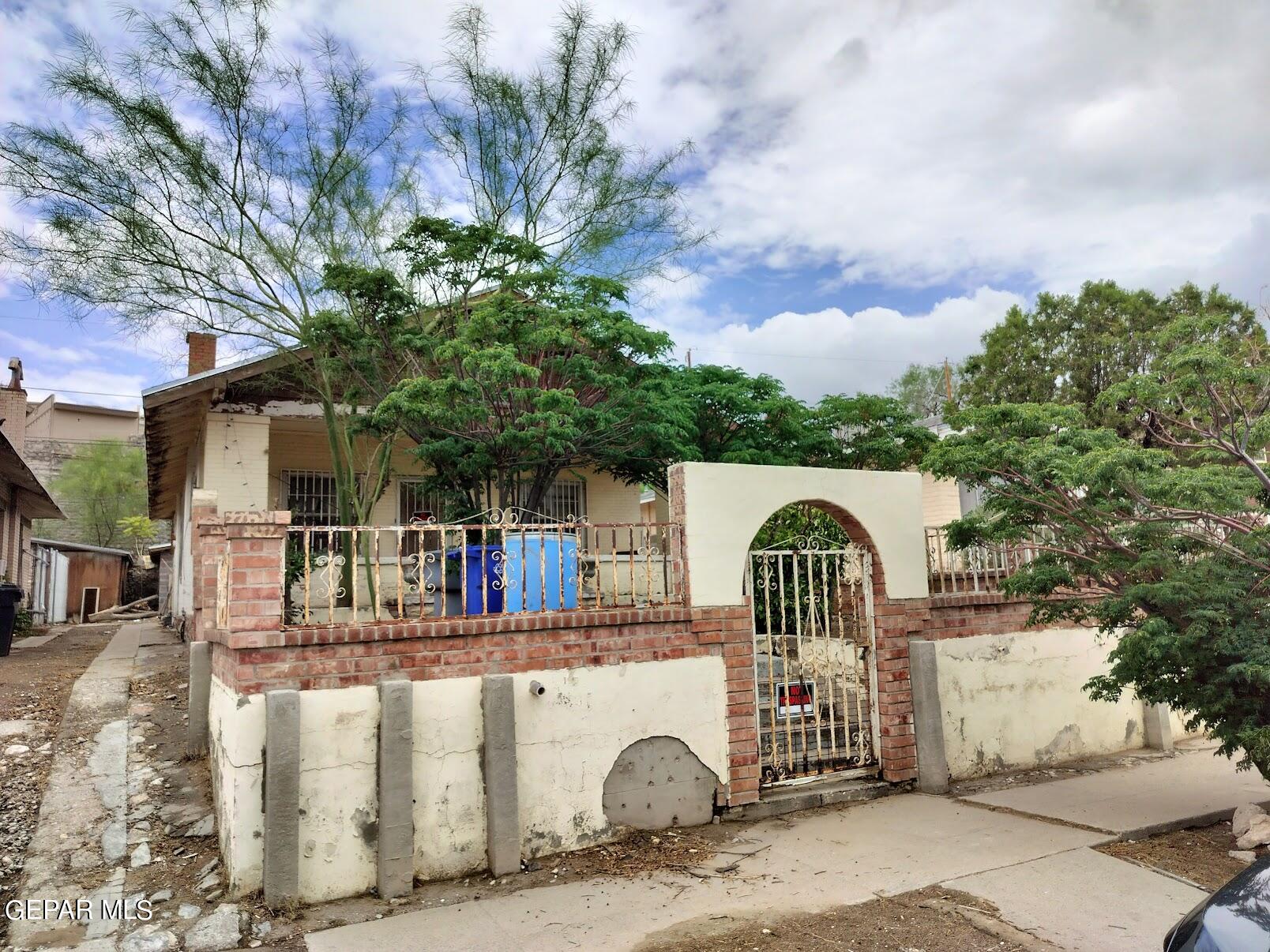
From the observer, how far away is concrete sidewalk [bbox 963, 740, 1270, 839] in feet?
18.2

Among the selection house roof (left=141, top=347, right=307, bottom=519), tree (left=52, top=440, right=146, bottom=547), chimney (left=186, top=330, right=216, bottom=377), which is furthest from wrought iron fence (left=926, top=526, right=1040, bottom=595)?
tree (left=52, top=440, right=146, bottom=547)

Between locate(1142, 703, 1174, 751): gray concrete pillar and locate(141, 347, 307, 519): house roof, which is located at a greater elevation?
locate(141, 347, 307, 519): house roof

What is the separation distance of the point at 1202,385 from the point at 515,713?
4.50m

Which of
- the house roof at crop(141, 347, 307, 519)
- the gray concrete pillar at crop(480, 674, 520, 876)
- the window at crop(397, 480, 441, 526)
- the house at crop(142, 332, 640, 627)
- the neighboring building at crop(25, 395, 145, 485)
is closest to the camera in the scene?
the gray concrete pillar at crop(480, 674, 520, 876)

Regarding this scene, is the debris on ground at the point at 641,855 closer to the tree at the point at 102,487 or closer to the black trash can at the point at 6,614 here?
the black trash can at the point at 6,614

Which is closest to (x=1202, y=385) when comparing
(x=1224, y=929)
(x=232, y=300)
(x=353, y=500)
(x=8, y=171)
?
(x=1224, y=929)

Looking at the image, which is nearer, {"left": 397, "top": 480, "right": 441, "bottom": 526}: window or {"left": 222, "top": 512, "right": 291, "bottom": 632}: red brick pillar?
{"left": 222, "top": 512, "right": 291, "bottom": 632}: red brick pillar

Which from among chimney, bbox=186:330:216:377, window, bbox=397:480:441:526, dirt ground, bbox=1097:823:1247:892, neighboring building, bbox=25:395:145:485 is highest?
neighboring building, bbox=25:395:145:485

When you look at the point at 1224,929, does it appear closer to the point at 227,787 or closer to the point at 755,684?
the point at 755,684

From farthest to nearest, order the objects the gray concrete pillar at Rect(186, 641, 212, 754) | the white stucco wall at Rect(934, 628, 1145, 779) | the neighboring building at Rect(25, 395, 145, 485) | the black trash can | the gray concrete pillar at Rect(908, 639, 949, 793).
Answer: the neighboring building at Rect(25, 395, 145, 485), the black trash can, the white stucco wall at Rect(934, 628, 1145, 779), the gray concrete pillar at Rect(186, 641, 212, 754), the gray concrete pillar at Rect(908, 639, 949, 793)

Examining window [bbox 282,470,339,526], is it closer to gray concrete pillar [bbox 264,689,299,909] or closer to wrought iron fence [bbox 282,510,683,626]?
wrought iron fence [bbox 282,510,683,626]

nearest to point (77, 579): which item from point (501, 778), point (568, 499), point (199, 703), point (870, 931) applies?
point (568, 499)

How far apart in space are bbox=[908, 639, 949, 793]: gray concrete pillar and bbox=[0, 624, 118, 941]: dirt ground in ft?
19.0

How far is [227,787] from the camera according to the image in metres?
4.44
